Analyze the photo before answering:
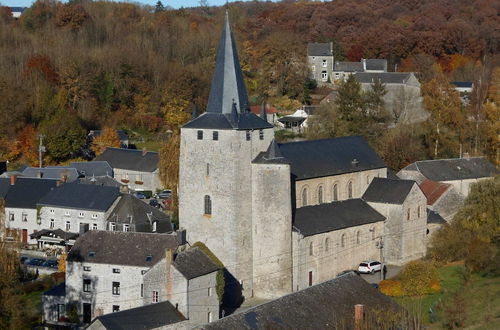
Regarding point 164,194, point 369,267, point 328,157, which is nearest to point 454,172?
point 328,157

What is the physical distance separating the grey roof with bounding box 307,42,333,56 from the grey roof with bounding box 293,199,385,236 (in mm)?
57599

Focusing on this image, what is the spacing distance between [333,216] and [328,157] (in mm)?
3766

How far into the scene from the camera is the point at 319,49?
10412 cm

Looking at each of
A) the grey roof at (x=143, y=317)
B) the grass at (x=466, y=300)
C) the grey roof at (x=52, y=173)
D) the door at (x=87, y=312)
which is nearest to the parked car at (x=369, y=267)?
the grass at (x=466, y=300)

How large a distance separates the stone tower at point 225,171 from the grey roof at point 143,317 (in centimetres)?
683

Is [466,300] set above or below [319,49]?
below

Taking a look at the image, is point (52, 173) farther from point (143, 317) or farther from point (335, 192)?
point (143, 317)

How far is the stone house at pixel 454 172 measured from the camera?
182 ft

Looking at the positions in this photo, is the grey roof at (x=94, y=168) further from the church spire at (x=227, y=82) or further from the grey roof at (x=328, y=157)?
the church spire at (x=227, y=82)

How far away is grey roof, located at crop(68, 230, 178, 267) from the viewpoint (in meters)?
38.5

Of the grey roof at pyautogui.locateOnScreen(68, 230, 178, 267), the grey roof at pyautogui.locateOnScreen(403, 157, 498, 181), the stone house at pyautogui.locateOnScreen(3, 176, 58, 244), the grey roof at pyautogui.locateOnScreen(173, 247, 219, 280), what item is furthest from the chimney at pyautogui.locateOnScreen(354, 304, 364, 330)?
the stone house at pyautogui.locateOnScreen(3, 176, 58, 244)

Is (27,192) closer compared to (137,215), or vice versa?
(137,215)

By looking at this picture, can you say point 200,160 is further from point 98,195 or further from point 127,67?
point 127,67

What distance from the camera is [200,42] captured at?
9994 cm
